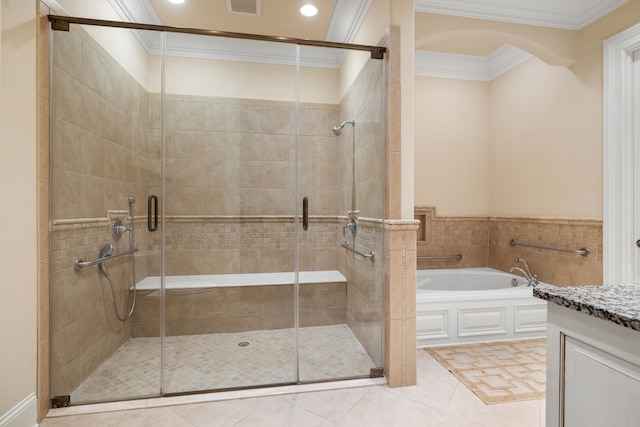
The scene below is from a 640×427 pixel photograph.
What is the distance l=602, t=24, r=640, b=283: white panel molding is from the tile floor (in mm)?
1419

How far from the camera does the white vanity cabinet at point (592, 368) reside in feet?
2.63

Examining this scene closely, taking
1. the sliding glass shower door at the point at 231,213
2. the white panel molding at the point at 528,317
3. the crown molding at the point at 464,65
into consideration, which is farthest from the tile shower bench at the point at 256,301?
the crown molding at the point at 464,65

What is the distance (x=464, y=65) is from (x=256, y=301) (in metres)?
3.38

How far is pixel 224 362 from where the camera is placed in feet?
7.32

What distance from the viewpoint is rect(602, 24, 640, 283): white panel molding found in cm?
252

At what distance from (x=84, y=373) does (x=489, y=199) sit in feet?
13.1

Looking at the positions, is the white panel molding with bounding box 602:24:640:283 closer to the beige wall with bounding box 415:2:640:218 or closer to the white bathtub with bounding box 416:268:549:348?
the beige wall with bounding box 415:2:640:218

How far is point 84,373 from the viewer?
1997 millimetres

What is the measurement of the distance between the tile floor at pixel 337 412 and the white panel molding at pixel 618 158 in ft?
4.66

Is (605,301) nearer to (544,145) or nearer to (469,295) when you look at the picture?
(469,295)

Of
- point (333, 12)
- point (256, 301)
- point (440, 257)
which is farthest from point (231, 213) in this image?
→ point (440, 257)

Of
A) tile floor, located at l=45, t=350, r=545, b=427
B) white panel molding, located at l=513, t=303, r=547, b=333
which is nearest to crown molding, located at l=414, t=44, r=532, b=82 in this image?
white panel molding, located at l=513, t=303, r=547, b=333

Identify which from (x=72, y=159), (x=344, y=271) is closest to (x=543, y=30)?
(x=344, y=271)

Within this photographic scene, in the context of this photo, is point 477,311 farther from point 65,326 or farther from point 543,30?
point 65,326
